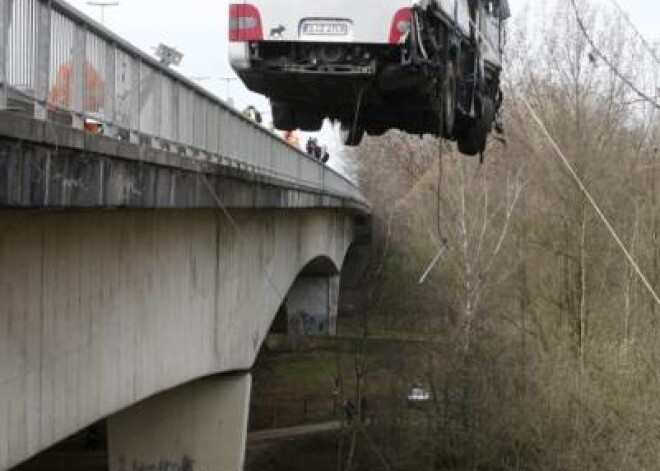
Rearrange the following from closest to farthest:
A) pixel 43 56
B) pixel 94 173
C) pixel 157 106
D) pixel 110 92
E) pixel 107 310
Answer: pixel 43 56 → pixel 94 173 → pixel 110 92 → pixel 107 310 → pixel 157 106

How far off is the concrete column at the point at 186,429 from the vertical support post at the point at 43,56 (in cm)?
1275

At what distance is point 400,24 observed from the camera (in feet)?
36.7

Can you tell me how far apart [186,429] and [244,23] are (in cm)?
1236

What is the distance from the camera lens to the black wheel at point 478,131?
1489cm

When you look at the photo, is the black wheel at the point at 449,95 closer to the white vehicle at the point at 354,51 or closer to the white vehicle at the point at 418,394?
the white vehicle at the point at 354,51

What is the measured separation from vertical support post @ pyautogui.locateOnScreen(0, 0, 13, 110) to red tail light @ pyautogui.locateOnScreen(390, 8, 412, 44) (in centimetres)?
423

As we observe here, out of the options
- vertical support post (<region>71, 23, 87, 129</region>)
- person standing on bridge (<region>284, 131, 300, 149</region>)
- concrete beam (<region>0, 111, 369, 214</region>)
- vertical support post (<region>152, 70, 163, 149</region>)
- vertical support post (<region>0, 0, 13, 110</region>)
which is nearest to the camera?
concrete beam (<region>0, 111, 369, 214</region>)

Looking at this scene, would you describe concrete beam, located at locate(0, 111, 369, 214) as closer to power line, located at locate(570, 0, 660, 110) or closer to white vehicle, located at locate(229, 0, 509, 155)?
white vehicle, located at locate(229, 0, 509, 155)

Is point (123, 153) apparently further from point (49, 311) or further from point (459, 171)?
point (459, 171)

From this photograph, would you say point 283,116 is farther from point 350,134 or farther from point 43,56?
point 43,56

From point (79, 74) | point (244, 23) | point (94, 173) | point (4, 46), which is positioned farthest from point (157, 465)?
point (4, 46)

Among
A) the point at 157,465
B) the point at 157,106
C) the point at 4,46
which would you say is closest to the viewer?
the point at 4,46

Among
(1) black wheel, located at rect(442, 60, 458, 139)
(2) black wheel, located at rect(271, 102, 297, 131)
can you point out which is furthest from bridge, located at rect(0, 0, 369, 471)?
(1) black wheel, located at rect(442, 60, 458, 139)

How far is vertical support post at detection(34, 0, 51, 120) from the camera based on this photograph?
8.57 meters
